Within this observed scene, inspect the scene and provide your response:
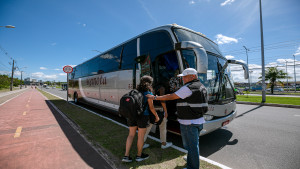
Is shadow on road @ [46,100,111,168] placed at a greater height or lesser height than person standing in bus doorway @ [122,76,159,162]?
lesser

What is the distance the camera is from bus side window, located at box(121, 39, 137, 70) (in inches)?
208

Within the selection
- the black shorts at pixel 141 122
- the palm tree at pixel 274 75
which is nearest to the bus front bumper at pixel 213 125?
the black shorts at pixel 141 122

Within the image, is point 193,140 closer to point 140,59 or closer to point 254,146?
point 254,146

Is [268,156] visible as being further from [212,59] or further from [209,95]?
[212,59]

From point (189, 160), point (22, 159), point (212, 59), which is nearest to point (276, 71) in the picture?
point (212, 59)

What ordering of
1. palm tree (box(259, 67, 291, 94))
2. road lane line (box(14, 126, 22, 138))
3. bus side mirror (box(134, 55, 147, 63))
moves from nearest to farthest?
road lane line (box(14, 126, 22, 138)) → bus side mirror (box(134, 55, 147, 63)) → palm tree (box(259, 67, 291, 94))

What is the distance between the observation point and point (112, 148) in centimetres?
348

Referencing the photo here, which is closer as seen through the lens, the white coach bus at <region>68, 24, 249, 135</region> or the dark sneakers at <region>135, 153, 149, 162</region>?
the dark sneakers at <region>135, 153, 149, 162</region>

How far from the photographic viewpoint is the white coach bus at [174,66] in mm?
3525

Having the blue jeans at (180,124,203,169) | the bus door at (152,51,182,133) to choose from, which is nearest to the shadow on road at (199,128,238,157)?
the bus door at (152,51,182,133)

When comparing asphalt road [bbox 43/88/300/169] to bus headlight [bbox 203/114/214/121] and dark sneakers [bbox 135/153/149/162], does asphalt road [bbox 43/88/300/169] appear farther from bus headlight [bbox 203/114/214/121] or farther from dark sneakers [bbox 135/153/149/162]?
dark sneakers [bbox 135/153/149/162]

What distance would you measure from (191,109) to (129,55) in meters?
3.92

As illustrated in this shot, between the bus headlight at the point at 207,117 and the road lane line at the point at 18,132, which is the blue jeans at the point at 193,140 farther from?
the road lane line at the point at 18,132

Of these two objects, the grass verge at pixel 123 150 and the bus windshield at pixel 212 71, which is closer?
the grass verge at pixel 123 150
